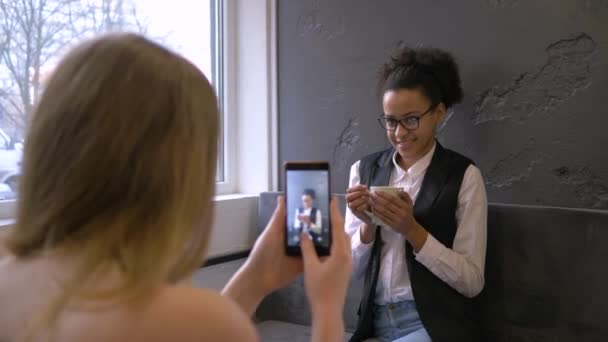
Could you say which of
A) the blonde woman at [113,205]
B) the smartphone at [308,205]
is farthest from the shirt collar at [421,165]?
the blonde woman at [113,205]

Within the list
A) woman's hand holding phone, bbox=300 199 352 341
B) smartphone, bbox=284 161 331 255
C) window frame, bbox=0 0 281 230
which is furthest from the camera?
window frame, bbox=0 0 281 230

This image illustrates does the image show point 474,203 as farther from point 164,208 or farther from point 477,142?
point 164,208

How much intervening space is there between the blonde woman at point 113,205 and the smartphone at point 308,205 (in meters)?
0.31

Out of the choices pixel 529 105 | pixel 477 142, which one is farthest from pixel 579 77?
pixel 477 142

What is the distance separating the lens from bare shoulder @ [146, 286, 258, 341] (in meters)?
0.58

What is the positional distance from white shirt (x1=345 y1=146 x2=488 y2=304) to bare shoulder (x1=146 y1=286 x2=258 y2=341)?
98 cm

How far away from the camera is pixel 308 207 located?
984mm

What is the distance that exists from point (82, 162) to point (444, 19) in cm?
157

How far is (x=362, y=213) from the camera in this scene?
162 cm

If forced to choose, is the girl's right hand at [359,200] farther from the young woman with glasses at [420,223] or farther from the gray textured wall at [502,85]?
the gray textured wall at [502,85]

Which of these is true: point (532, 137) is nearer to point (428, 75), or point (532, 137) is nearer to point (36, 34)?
point (428, 75)

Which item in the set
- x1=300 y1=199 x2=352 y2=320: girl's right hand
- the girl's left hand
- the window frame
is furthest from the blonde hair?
the window frame

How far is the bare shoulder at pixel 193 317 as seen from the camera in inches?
22.9

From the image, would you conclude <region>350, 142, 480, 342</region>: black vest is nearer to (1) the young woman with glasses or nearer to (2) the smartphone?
(1) the young woman with glasses
